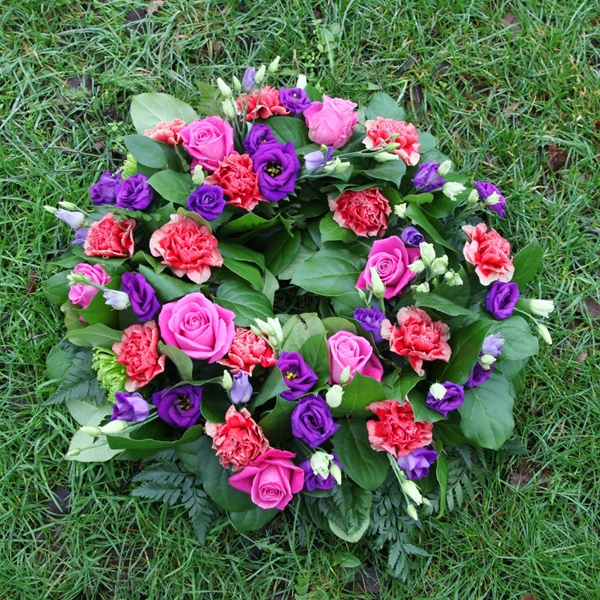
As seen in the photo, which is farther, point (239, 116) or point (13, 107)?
point (13, 107)

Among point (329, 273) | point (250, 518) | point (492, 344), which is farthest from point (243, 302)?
point (492, 344)

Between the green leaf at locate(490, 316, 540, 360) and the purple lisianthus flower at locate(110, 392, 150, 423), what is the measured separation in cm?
123

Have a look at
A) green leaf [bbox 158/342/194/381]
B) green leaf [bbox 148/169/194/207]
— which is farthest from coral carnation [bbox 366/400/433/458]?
green leaf [bbox 148/169/194/207]

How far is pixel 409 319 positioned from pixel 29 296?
1652 mm

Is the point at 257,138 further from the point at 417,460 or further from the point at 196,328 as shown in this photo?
the point at 417,460

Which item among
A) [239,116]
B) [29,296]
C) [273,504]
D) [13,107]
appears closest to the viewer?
[273,504]

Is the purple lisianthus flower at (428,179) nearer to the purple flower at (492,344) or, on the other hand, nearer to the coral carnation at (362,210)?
the coral carnation at (362,210)

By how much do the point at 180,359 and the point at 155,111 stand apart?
1.13m

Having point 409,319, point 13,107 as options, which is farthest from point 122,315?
point 13,107

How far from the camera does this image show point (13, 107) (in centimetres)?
282

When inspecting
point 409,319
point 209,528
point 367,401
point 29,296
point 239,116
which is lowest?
point 209,528

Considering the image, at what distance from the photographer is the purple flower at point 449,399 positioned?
196 cm

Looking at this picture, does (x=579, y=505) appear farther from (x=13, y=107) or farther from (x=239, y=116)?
(x=13, y=107)

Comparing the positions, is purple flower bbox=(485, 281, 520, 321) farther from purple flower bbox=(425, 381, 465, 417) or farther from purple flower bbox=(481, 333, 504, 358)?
purple flower bbox=(425, 381, 465, 417)
